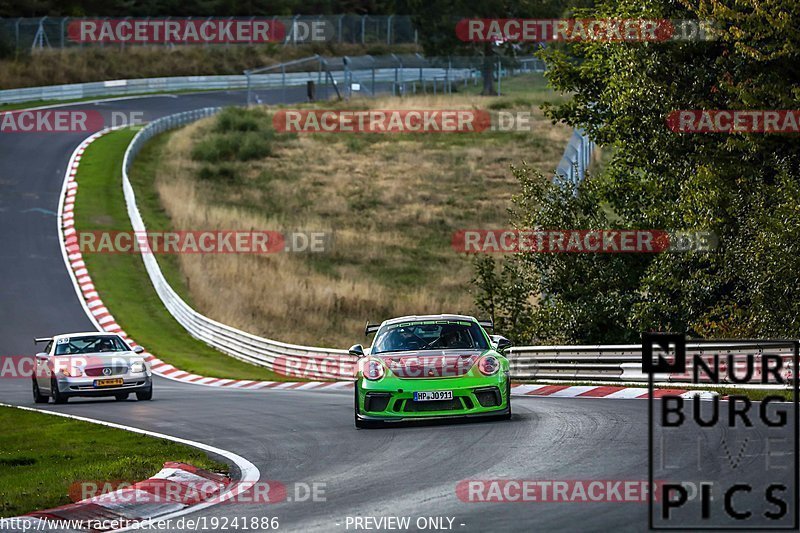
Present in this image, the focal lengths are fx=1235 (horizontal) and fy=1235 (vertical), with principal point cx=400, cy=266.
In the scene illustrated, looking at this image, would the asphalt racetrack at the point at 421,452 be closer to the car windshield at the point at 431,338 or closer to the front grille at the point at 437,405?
the front grille at the point at 437,405

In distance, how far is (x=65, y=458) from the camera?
13672 mm

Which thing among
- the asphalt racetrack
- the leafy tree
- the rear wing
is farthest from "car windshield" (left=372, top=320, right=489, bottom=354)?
the leafy tree

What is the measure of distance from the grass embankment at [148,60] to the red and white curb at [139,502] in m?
62.8

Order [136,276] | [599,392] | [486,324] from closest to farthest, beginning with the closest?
1. [486,324]
2. [599,392]
3. [136,276]

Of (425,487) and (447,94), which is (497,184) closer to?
(447,94)

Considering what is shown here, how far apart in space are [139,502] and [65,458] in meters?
4.13

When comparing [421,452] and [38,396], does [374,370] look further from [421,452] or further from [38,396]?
[38,396]

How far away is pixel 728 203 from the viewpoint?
74.0ft

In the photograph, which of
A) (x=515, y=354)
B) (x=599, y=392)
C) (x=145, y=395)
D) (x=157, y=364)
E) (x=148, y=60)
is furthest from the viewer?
(x=148, y=60)

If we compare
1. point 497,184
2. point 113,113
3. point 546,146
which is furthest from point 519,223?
point 113,113

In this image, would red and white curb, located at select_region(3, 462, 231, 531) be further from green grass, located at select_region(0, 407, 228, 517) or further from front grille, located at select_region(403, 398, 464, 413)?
front grille, located at select_region(403, 398, 464, 413)

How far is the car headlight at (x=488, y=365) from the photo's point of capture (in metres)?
14.5

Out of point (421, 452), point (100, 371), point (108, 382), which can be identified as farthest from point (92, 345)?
point (421, 452)

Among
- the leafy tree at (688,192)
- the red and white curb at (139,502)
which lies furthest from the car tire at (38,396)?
the red and white curb at (139,502)
